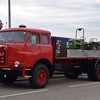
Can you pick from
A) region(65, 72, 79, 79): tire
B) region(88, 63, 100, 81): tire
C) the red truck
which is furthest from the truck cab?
region(65, 72, 79, 79): tire

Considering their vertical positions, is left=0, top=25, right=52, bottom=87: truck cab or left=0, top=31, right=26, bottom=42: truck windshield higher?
left=0, top=31, right=26, bottom=42: truck windshield

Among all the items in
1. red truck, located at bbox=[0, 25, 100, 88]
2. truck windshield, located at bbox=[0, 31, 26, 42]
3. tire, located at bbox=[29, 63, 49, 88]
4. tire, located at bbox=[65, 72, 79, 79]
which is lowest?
tire, located at bbox=[65, 72, 79, 79]

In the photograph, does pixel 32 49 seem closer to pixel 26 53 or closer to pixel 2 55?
pixel 26 53

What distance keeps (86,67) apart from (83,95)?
630cm

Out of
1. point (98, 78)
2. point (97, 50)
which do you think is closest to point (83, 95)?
point (98, 78)

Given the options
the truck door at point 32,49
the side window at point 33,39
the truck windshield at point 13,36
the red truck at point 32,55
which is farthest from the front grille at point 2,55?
the side window at point 33,39

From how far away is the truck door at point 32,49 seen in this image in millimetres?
13891

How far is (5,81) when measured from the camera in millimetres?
15758

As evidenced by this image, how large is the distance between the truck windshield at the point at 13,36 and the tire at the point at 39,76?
130 centimetres

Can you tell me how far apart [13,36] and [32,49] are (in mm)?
982

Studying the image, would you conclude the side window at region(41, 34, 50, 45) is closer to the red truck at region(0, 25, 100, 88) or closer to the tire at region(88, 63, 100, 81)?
the red truck at region(0, 25, 100, 88)

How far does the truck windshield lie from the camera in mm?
14203

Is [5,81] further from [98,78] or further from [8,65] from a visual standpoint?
[98,78]

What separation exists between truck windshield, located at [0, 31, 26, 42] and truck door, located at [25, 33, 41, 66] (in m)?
0.28
